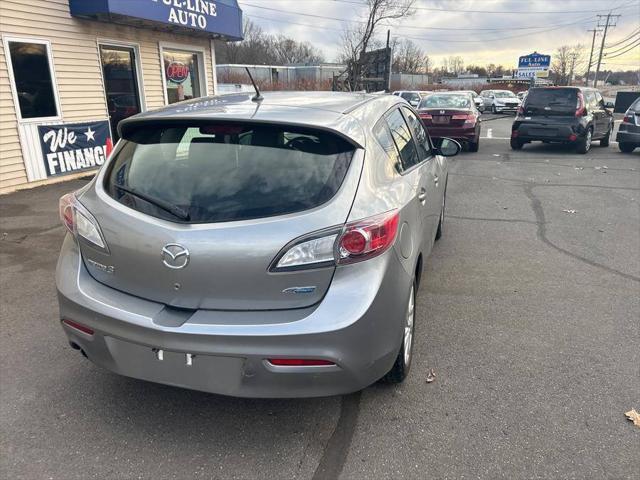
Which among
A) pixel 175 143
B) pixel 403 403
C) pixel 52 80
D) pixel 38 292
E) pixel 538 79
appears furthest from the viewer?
pixel 538 79

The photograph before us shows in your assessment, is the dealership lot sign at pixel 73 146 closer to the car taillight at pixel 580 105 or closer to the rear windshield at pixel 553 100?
the rear windshield at pixel 553 100

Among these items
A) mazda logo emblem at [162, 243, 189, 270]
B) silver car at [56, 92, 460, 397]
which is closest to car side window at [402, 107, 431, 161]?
silver car at [56, 92, 460, 397]

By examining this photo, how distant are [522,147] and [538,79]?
5569 centimetres

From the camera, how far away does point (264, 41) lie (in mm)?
76000

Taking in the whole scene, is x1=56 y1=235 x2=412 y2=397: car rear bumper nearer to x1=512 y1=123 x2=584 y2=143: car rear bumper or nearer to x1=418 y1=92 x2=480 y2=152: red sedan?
x1=418 y1=92 x2=480 y2=152: red sedan

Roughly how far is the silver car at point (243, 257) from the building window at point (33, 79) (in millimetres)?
7091

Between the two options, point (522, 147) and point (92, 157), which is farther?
point (522, 147)

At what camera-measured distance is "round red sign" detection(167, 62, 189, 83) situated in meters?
12.1

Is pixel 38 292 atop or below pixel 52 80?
below

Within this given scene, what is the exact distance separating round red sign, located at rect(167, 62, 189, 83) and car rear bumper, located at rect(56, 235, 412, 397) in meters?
10.8

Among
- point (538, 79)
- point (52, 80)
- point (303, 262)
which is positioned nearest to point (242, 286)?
point (303, 262)

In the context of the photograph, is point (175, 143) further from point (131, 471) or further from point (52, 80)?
point (52, 80)

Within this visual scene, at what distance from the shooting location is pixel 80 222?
100 inches

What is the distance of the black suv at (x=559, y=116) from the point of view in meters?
12.7
